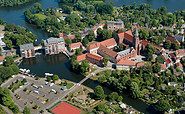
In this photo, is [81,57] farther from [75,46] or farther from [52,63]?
[52,63]

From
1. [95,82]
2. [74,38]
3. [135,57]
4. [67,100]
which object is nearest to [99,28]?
[74,38]

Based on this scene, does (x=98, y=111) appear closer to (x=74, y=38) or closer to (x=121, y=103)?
(x=121, y=103)

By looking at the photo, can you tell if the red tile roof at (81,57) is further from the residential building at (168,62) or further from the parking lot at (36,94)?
the residential building at (168,62)

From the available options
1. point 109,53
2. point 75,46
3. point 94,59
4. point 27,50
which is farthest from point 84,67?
point 27,50

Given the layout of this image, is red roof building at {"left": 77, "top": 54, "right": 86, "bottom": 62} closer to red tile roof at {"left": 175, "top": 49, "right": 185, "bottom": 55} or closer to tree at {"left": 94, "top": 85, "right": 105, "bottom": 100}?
tree at {"left": 94, "top": 85, "right": 105, "bottom": 100}

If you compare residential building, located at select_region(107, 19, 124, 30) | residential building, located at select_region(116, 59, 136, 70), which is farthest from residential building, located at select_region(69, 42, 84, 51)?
residential building, located at select_region(107, 19, 124, 30)

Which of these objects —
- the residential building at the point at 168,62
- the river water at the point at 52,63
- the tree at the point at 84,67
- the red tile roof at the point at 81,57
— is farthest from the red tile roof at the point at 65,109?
the residential building at the point at 168,62
